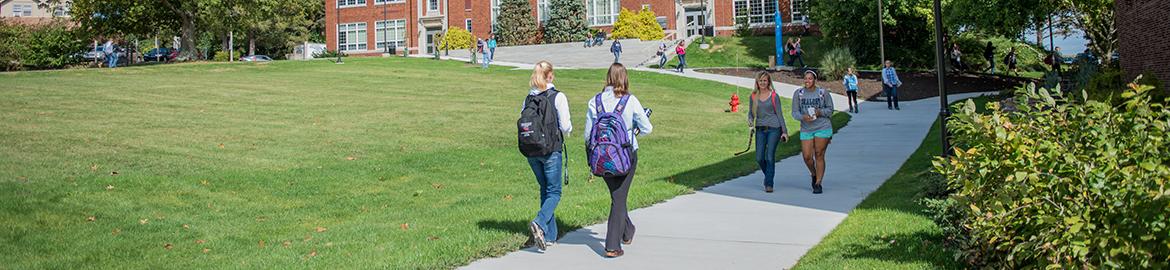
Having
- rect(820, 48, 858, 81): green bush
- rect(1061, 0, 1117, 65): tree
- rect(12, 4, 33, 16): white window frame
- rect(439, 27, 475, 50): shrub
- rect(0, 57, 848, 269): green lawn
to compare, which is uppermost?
rect(12, 4, 33, 16): white window frame

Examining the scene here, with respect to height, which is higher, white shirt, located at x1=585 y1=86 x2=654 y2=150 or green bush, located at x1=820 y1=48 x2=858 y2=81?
green bush, located at x1=820 y1=48 x2=858 y2=81

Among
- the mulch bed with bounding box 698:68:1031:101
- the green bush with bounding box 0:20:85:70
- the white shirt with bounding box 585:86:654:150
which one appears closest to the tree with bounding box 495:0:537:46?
the mulch bed with bounding box 698:68:1031:101

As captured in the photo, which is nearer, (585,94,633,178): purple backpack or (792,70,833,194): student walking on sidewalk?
(585,94,633,178): purple backpack

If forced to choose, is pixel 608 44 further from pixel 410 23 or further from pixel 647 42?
pixel 410 23

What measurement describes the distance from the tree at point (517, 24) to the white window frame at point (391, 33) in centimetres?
1238

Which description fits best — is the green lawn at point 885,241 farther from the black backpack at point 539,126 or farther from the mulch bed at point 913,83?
the mulch bed at point 913,83

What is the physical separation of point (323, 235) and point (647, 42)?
5006 cm

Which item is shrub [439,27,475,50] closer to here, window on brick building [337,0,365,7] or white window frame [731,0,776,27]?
window on brick building [337,0,365,7]

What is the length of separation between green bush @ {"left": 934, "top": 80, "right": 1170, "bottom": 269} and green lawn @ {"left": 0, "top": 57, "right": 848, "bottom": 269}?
3.80 metres

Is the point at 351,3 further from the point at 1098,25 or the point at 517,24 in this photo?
the point at 1098,25

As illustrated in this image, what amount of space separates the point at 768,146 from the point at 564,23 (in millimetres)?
54118

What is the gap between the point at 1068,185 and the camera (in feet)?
19.2

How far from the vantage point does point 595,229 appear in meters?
9.88

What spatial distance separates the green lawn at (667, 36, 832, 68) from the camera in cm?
5009
